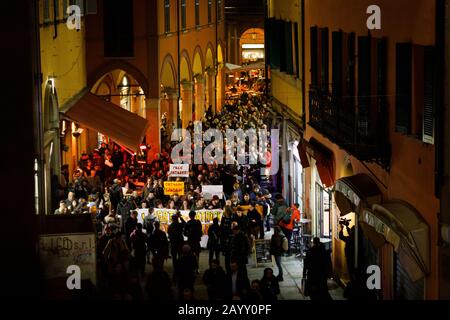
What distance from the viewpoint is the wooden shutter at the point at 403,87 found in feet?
62.7

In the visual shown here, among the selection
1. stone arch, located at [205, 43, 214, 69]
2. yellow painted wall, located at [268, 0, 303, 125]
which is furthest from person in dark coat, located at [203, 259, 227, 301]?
stone arch, located at [205, 43, 214, 69]

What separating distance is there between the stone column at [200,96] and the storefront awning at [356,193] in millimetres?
34417

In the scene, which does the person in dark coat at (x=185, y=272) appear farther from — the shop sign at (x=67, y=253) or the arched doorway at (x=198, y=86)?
the arched doorway at (x=198, y=86)

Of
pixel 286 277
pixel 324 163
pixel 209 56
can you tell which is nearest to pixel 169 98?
pixel 209 56

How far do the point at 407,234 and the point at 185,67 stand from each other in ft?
116

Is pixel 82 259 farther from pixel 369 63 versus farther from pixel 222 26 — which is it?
pixel 222 26

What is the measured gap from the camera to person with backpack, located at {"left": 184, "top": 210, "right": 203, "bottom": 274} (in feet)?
85.4

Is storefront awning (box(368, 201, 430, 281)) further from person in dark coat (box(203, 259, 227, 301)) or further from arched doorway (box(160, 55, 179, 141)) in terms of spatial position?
arched doorway (box(160, 55, 179, 141))

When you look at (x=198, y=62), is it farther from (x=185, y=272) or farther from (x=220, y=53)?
(x=185, y=272)

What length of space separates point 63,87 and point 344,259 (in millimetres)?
12938

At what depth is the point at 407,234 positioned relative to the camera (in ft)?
59.5

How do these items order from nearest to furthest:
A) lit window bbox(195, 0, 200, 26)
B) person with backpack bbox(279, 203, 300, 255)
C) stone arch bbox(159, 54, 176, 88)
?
person with backpack bbox(279, 203, 300, 255)
stone arch bbox(159, 54, 176, 88)
lit window bbox(195, 0, 200, 26)

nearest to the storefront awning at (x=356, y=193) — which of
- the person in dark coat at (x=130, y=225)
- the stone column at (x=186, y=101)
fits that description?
the person in dark coat at (x=130, y=225)

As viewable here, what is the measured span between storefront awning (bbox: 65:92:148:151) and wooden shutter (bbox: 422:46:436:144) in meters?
17.2
